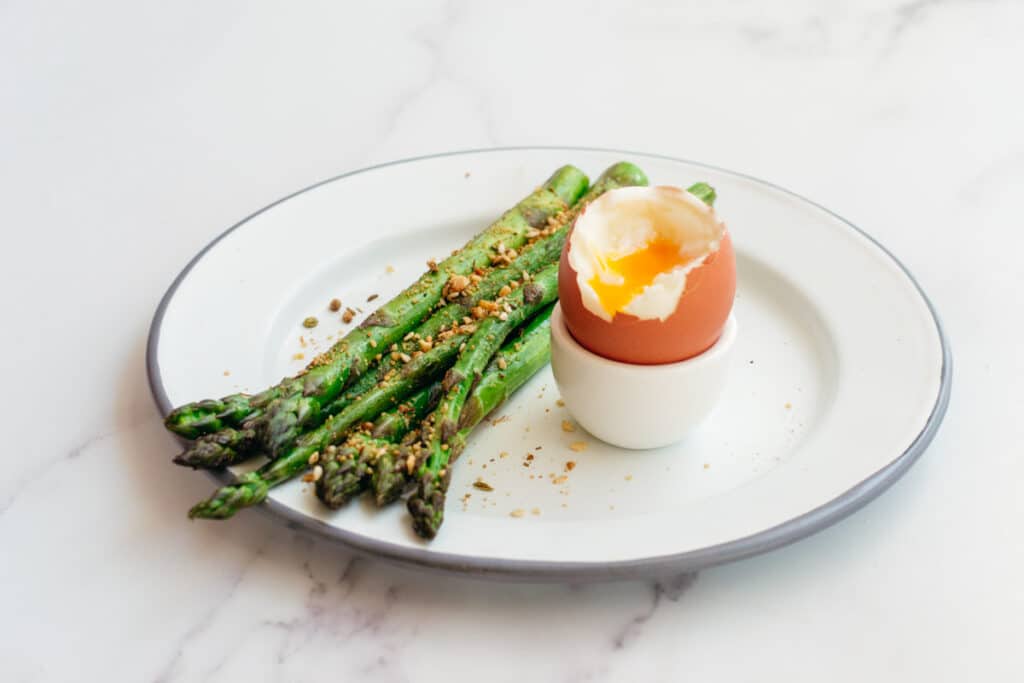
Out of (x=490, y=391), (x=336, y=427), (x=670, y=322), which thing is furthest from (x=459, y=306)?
A: (x=670, y=322)

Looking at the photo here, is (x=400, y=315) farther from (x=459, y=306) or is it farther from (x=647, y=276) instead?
(x=647, y=276)

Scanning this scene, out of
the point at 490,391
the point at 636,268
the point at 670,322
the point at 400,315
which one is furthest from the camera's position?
the point at 400,315

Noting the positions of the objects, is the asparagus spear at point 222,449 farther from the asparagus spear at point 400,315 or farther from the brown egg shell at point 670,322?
the brown egg shell at point 670,322

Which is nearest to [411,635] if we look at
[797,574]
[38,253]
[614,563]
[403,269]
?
[614,563]

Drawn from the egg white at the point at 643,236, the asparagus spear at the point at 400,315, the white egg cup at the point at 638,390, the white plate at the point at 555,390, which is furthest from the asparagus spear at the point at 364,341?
the egg white at the point at 643,236

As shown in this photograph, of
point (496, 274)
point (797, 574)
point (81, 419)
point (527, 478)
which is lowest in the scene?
point (797, 574)

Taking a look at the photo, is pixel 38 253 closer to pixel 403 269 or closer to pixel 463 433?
pixel 403 269

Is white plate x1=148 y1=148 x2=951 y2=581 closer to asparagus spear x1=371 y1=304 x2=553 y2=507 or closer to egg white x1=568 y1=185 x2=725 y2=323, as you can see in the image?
asparagus spear x1=371 y1=304 x2=553 y2=507
